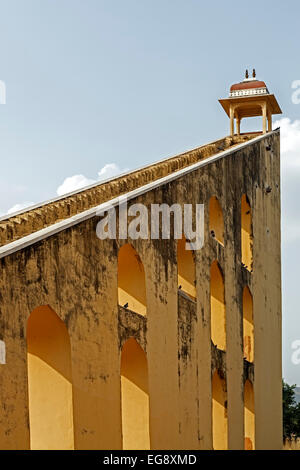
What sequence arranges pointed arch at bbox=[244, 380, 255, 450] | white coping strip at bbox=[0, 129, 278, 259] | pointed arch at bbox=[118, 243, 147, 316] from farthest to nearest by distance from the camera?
pointed arch at bbox=[244, 380, 255, 450]
pointed arch at bbox=[118, 243, 147, 316]
white coping strip at bbox=[0, 129, 278, 259]

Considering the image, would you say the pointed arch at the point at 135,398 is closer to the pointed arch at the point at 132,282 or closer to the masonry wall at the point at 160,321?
the masonry wall at the point at 160,321

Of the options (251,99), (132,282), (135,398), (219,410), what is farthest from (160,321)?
(251,99)

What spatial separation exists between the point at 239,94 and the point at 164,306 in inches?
353

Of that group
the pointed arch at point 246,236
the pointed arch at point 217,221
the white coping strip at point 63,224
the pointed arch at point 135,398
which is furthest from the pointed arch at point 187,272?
the pointed arch at point 246,236

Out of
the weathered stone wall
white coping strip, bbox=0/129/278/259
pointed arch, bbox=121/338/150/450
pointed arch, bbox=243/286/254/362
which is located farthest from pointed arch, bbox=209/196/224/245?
pointed arch, bbox=121/338/150/450

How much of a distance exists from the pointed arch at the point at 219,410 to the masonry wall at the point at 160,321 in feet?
0.54

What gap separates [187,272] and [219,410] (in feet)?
8.72

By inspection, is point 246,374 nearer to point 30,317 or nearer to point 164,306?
point 164,306

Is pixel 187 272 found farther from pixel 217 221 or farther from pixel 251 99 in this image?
pixel 251 99

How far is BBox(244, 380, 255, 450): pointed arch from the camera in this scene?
11.6 metres

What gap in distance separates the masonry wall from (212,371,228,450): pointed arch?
17 cm

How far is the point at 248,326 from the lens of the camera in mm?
12211

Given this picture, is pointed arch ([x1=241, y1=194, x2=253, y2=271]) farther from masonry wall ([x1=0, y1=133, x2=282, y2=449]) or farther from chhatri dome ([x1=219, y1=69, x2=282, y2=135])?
chhatri dome ([x1=219, y1=69, x2=282, y2=135])

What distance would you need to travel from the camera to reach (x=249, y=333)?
39.9ft
